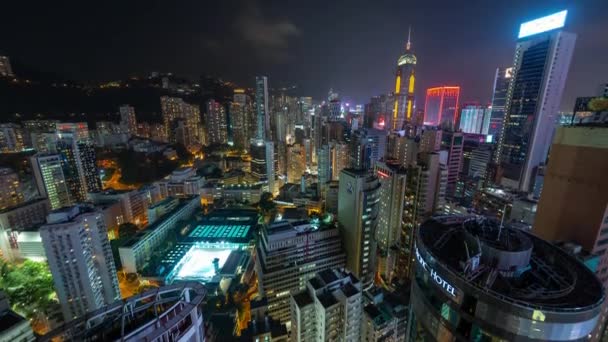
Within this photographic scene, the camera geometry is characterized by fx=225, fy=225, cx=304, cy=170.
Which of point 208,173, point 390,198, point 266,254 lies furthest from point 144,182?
point 390,198

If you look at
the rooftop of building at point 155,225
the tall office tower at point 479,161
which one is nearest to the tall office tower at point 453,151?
the tall office tower at point 479,161

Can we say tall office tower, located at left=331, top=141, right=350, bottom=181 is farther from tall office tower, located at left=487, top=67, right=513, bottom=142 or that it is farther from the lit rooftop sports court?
tall office tower, located at left=487, top=67, right=513, bottom=142

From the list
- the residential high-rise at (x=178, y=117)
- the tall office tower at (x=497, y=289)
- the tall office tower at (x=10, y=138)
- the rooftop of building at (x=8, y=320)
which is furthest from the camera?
the residential high-rise at (x=178, y=117)

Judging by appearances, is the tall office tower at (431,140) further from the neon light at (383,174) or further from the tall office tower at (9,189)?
the tall office tower at (9,189)

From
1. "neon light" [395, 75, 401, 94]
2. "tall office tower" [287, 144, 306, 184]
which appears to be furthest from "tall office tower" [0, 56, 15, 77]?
"neon light" [395, 75, 401, 94]

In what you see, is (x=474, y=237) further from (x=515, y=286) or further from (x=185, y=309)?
(x=185, y=309)

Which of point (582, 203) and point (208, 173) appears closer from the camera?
point (582, 203)
